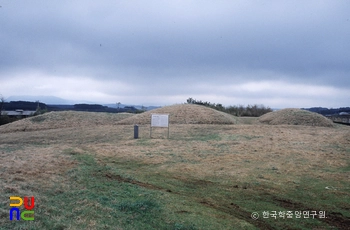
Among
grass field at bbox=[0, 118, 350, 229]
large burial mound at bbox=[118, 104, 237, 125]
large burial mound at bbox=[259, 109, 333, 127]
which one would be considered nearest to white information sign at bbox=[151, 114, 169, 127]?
grass field at bbox=[0, 118, 350, 229]

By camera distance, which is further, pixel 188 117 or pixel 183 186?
pixel 188 117

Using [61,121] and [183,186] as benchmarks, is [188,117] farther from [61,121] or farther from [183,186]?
[183,186]

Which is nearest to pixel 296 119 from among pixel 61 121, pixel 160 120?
pixel 160 120

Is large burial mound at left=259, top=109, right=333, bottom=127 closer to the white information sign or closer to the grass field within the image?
the grass field

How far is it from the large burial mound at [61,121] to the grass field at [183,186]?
37.4 ft

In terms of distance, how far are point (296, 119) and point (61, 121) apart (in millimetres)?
18736

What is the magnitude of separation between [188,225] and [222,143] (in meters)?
9.24

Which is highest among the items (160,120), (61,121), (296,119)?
(296,119)

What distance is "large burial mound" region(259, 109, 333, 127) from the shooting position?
2424 cm

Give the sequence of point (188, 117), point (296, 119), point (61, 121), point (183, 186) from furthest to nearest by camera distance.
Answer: point (296, 119), point (61, 121), point (188, 117), point (183, 186)

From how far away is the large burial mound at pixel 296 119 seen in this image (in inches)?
954

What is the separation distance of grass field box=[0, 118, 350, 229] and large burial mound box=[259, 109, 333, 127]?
12.0 meters

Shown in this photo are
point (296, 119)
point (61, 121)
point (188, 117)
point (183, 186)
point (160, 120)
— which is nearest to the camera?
point (183, 186)

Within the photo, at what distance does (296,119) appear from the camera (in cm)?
2498
